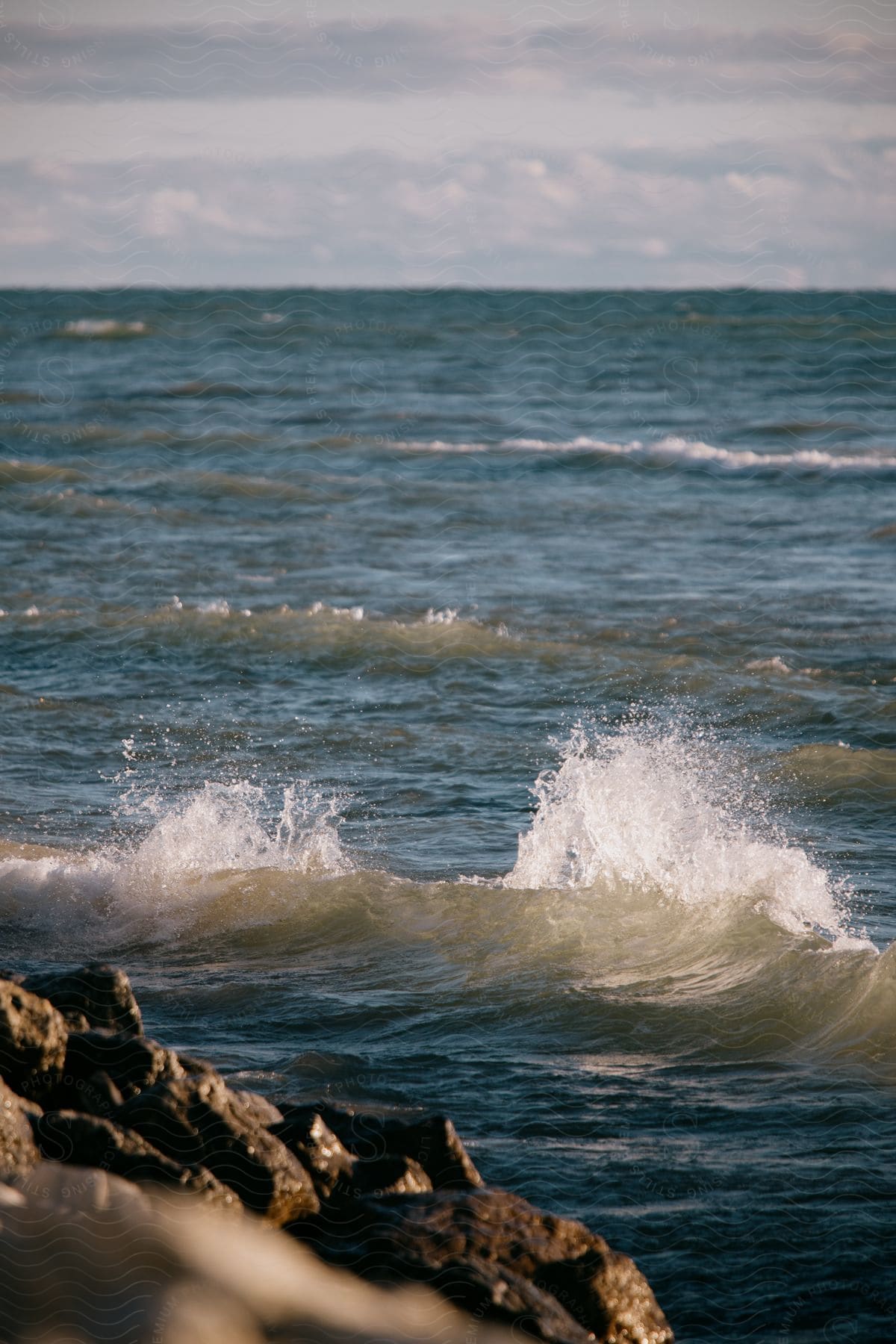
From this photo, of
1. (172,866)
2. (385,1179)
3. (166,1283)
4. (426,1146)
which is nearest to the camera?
(166,1283)

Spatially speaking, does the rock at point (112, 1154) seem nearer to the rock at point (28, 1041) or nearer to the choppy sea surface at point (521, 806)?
the rock at point (28, 1041)

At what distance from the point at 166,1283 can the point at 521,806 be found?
202 inches

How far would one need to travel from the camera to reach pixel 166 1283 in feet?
10.5

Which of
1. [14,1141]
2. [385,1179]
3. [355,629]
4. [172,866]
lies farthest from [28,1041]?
[355,629]

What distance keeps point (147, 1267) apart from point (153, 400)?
2723 cm

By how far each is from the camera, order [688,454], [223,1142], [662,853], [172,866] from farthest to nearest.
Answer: [688,454] < [172,866] < [662,853] < [223,1142]

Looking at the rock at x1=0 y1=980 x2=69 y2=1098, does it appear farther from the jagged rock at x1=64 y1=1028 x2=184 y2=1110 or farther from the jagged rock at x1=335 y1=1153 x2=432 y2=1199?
the jagged rock at x1=335 y1=1153 x2=432 y2=1199

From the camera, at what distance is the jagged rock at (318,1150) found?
3859mm

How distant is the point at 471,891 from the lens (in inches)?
266

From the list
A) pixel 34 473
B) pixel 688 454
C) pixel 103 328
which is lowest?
pixel 34 473

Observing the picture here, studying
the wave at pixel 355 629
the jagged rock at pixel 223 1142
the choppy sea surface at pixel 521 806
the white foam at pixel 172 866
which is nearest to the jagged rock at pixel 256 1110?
the jagged rock at pixel 223 1142

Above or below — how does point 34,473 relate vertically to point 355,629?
above

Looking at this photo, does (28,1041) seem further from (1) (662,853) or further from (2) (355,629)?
(2) (355,629)

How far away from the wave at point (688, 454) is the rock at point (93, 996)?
1719 centimetres
